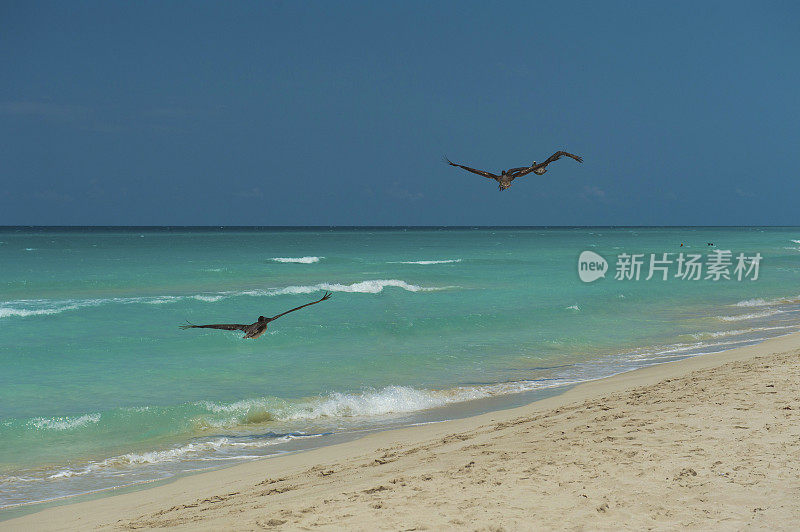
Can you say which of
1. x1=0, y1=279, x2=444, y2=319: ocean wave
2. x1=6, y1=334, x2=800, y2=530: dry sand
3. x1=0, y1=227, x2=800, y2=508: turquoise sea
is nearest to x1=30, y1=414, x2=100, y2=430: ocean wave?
x1=0, y1=227, x2=800, y2=508: turquoise sea

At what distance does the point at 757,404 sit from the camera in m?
7.38

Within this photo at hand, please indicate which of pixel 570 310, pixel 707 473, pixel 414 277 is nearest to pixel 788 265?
pixel 414 277

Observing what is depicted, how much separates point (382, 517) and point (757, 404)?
4.69m

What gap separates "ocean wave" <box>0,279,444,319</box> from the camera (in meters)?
24.3

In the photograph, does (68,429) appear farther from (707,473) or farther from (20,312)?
(20,312)

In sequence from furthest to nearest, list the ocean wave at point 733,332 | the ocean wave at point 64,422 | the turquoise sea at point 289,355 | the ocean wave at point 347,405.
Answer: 1. the ocean wave at point 733,332
2. the ocean wave at point 347,405
3. the ocean wave at point 64,422
4. the turquoise sea at point 289,355

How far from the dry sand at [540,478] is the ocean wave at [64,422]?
3.31 metres

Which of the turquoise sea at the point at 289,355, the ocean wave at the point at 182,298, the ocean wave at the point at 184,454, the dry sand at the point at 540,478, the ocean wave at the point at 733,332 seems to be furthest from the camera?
the ocean wave at the point at 182,298

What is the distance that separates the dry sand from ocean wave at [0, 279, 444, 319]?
1915 cm

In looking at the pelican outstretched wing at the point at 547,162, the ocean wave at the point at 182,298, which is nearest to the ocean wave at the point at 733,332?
the pelican outstretched wing at the point at 547,162

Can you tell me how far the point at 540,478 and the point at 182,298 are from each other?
2439cm

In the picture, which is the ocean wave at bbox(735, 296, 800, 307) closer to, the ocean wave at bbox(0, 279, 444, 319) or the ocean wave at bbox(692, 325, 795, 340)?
the ocean wave at bbox(692, 325, 795, 340)

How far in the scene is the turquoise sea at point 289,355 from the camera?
912 cm

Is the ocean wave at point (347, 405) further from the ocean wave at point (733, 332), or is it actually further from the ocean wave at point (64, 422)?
the ocean wave at point (733, 332)
